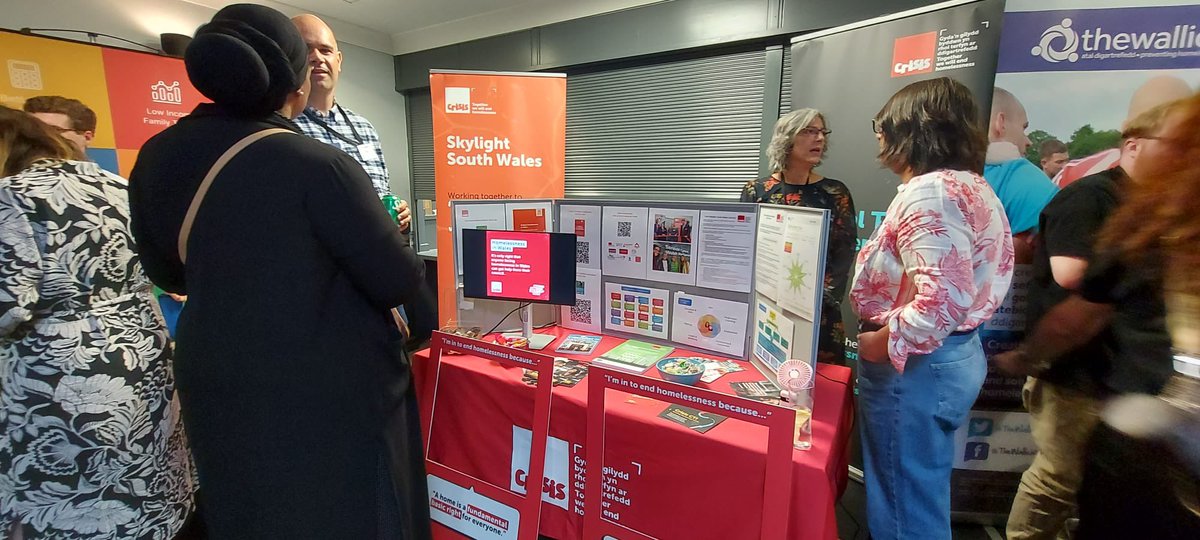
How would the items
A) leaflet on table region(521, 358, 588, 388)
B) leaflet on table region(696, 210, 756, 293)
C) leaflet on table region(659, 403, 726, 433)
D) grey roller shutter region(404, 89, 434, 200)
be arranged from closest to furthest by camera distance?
leaflet on table region(659, 403, 726, 433)
leaflet on table region(521, 358, 588, 388)
leaflet on table region(696, 210, 756, 293)
grey roller shutter region(404, 89, 434, 200)

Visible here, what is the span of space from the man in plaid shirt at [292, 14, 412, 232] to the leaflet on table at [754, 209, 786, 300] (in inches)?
51.7

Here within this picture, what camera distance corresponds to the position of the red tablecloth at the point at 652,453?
103 cm

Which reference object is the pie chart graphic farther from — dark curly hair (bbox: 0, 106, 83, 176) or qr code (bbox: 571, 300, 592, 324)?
dark curly hair (bbox: 0, 106, 83, 176)

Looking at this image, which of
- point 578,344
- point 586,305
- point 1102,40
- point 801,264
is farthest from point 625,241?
point 1102,40

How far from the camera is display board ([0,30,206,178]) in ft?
8.58

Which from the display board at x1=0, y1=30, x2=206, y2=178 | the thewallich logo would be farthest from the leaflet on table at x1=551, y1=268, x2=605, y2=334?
the display board at x1=0, y1=30, x2=206, y2=178

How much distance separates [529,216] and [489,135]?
1261mm

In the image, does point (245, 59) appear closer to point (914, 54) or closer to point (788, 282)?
point (788, 282)

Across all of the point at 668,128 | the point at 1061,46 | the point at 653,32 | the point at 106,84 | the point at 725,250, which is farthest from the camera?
the point at 668,128

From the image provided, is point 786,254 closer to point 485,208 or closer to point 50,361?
point 485,208

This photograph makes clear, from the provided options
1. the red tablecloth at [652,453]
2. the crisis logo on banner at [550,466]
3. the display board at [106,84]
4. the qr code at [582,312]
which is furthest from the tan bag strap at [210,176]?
the display board at [106,84]

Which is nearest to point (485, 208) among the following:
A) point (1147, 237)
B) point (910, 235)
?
point (910, 235)

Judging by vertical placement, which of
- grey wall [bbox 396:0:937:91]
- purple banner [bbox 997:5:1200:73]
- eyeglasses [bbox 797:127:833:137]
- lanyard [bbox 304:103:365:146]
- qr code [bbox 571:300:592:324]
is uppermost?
grey wall [bbox 396:0:937:91]

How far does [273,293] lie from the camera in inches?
32.4
